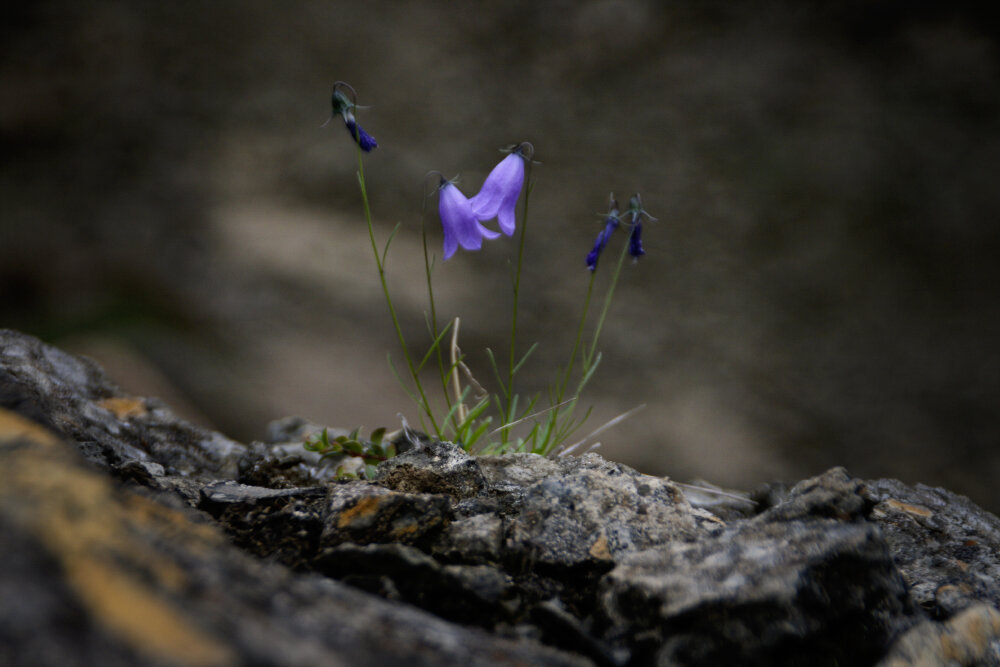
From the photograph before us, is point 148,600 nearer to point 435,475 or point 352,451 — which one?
point 435,475

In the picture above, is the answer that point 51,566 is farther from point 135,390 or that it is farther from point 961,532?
point 135,390

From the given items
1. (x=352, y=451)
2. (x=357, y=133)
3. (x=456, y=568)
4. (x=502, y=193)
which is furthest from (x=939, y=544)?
(x=357, y=133)

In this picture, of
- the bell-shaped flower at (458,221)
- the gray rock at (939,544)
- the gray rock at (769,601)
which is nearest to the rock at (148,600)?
the gray rock at (769,601)

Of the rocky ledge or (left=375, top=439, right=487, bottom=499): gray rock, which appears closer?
the rocky ledge

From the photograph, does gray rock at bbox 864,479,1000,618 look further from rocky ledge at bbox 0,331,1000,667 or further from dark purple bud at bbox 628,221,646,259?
dark purple bud at bbox 628,221,646,259

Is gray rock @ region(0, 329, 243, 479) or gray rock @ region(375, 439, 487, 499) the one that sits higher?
gray rock @ region(0, 329, 243, 479)

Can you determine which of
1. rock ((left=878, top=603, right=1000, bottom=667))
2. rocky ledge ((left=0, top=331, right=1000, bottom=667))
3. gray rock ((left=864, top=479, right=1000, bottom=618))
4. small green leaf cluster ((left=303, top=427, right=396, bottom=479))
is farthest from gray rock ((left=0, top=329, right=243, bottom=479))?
gray rock ((left=864, top=479, right=1000, bottom=618))
